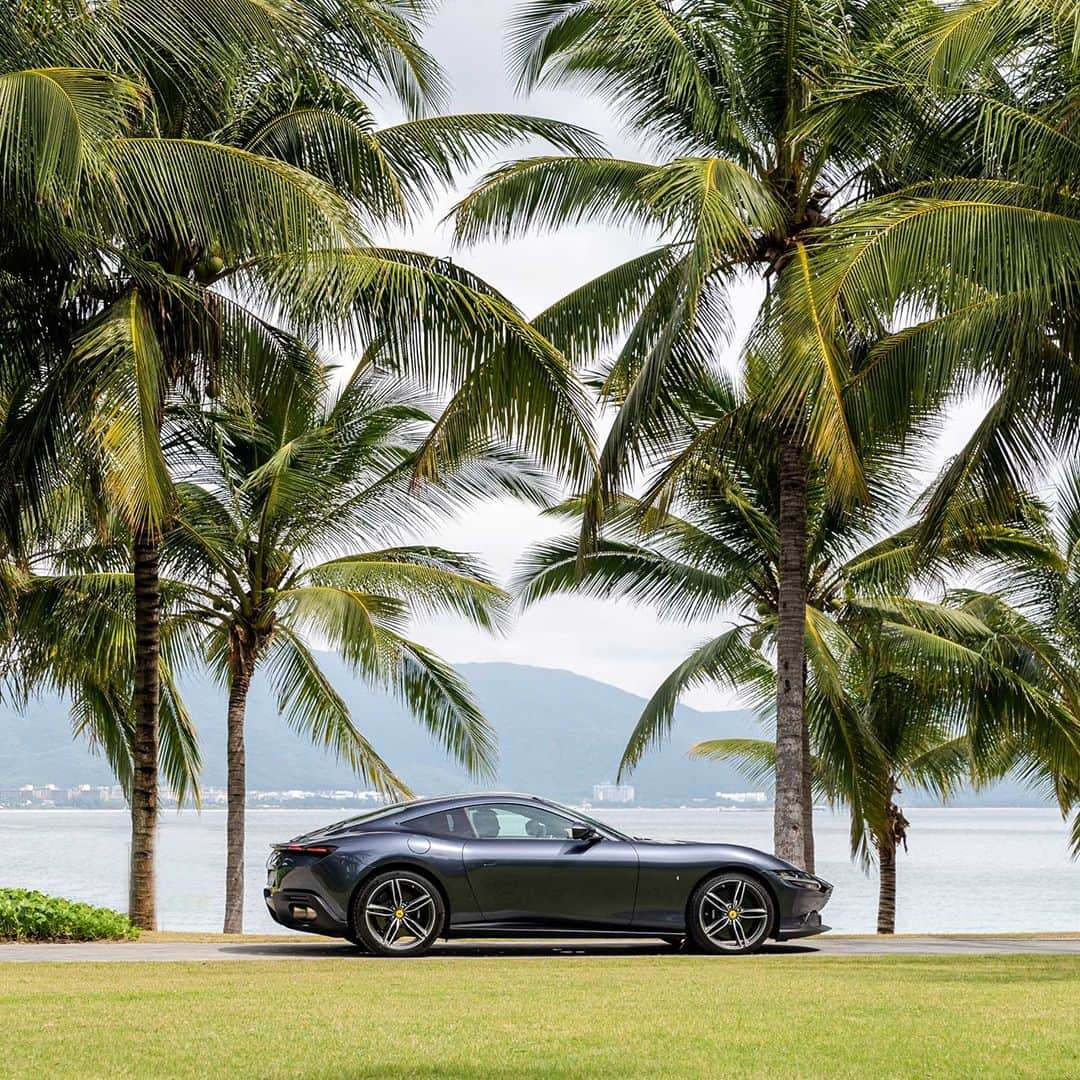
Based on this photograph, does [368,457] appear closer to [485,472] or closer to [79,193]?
[485,472]

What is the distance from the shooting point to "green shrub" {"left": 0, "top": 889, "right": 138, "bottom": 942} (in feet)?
43.5

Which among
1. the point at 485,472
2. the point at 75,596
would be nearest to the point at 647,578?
the point at 485,472

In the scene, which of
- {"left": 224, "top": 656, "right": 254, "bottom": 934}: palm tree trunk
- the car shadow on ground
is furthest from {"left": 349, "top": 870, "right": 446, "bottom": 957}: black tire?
{"left": 224, "top": 656, "right": 254, "bottom": 934}: palm tree trunk

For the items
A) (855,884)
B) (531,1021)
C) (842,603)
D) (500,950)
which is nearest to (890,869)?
(842,603)

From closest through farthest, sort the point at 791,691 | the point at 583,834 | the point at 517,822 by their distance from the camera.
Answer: the point at 583,834 → the point at 517,822 → the point at 791,691

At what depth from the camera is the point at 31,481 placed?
1481cm

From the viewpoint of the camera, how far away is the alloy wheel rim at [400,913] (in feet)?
38.2

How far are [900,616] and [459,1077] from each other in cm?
1626

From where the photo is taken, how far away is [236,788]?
70.1 ft

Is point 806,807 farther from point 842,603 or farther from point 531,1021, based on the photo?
point 531,1021

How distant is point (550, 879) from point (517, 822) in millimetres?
583

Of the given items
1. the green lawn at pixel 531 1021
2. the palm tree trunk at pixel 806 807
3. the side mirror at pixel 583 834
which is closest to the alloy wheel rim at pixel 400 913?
the green lawn at pixel 531 1021

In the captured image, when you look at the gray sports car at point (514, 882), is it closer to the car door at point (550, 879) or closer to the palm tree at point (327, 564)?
the car door at point (550, 879)

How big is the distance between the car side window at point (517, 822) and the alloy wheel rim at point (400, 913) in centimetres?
71
